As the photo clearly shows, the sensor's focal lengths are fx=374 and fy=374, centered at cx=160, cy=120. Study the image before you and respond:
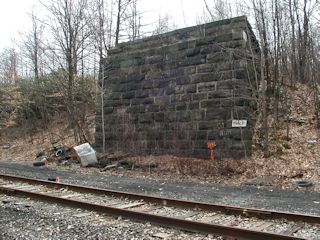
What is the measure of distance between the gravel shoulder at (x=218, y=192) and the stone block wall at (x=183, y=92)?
2880 millimetres

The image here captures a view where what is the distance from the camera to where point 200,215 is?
665cm

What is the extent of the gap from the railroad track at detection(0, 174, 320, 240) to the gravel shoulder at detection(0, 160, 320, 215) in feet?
3.58

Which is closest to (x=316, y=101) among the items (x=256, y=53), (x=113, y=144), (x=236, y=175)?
(x=256, y=53)

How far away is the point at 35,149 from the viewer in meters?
21.0

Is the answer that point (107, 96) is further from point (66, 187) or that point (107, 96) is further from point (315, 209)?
point (315, 209)

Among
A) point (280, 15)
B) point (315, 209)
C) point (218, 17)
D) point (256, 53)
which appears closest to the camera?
point (315, 209)

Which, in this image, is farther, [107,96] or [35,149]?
[35,149]

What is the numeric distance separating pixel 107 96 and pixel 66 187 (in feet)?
26.0

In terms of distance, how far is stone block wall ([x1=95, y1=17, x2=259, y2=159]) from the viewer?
13164mm

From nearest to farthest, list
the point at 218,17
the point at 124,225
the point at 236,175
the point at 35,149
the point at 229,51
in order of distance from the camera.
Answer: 1. the point at 124,225
2. the point at 236,175
3. the point at 229,51
4. the point at 218,17
5. the point at 35,149

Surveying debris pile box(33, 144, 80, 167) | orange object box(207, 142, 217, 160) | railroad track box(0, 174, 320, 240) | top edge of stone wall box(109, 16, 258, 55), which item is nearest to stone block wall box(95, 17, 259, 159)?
top edge of stone wall box(109, 16, 258, 55)

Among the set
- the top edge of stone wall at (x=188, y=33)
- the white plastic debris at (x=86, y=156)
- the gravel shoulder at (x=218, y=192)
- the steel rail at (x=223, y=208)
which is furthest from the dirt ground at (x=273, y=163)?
the steel rail at (x=223, y=208)

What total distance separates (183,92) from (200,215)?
8.32m

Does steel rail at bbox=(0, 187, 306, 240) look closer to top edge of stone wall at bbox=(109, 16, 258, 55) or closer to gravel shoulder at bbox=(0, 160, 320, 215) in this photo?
gravel shoulder at bbox=(0, 160, 320, 215)
